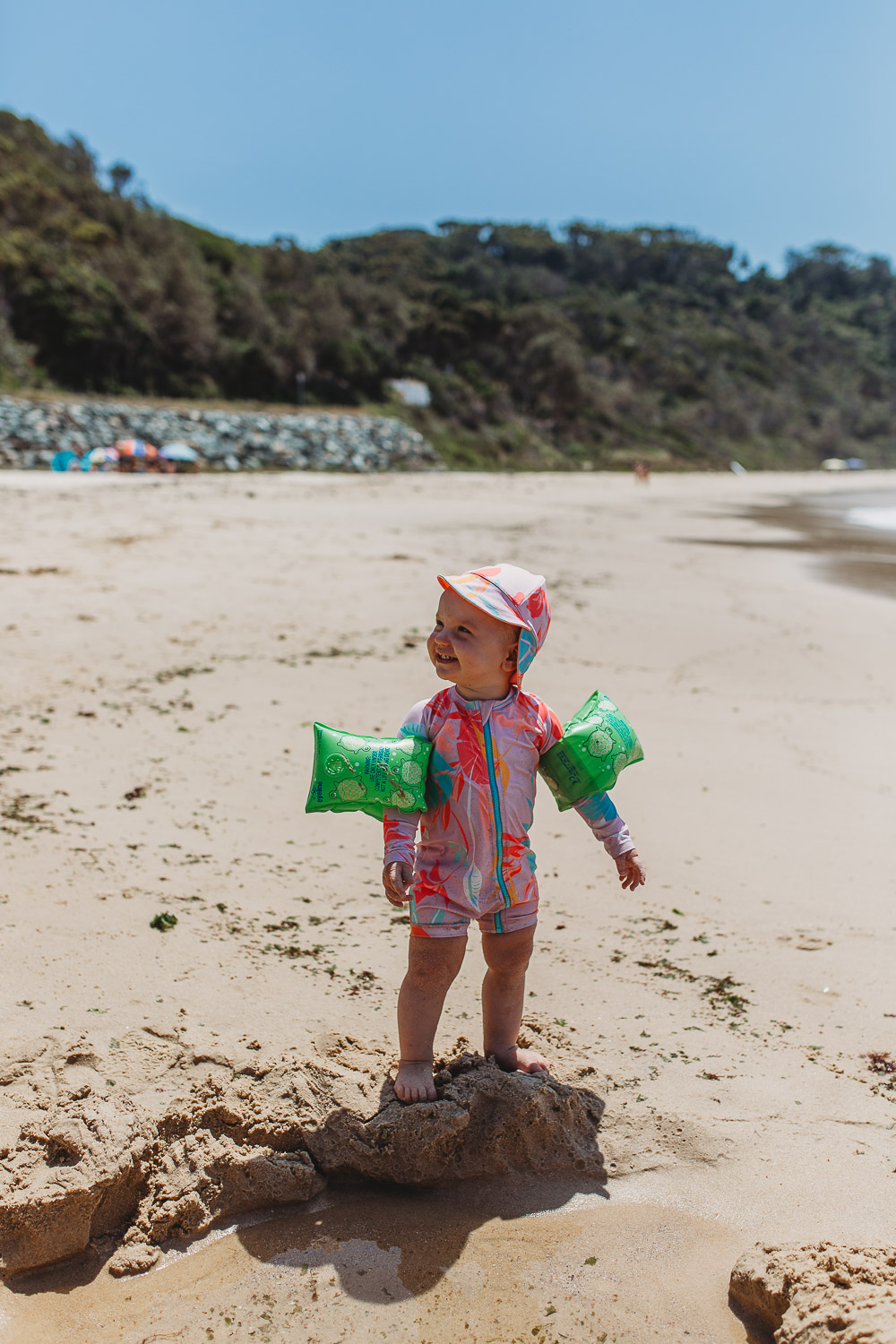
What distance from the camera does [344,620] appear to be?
25.3 ft

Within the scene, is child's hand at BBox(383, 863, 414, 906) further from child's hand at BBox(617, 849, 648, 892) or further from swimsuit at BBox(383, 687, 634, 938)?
child's hand at BBox(617, 849, 648, 892)

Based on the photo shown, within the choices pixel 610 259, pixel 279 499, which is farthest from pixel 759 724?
pixel 610 259

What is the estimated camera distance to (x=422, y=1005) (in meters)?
2.33

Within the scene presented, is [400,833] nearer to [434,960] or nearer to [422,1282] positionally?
[434,960]

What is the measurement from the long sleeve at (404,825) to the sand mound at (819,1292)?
1.12 m

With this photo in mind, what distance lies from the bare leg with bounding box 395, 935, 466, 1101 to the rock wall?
22512 millimetres

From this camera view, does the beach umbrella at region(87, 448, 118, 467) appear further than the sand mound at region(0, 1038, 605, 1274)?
Yes

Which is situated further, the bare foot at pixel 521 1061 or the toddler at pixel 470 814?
the bare foot at pixel 521 1061

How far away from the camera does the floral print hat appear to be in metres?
2.28

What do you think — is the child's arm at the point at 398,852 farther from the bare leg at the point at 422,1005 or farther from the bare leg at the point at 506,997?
the bare leg at the point at 506,997

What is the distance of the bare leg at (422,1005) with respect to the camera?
2.33 m

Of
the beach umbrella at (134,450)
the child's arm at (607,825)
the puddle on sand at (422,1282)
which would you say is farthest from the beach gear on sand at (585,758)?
the beach umbrella at (134,450)

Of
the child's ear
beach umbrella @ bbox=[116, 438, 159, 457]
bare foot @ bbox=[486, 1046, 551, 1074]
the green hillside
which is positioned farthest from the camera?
the green hillside

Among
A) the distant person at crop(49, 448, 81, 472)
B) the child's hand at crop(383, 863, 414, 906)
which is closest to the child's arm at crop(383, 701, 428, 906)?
the child's hand at crop(383, 863, 414, 906)
